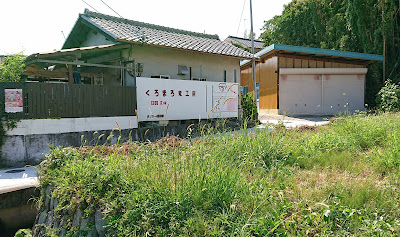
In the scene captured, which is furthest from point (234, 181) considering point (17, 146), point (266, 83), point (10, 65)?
point (266, 83)

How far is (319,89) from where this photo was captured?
1733 centimetres

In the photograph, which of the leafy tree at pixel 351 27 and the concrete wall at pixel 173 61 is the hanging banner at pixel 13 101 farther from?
the leafy tree at pixel 351 27

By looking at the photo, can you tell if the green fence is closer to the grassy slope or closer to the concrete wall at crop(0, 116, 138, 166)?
the concrete wall at crop(0, 116, 138, 166)

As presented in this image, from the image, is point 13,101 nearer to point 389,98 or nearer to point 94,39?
point 94,39

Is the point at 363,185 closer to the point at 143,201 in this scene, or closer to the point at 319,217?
the point at 319,217

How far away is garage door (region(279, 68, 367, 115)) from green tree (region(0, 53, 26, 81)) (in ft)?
42.3

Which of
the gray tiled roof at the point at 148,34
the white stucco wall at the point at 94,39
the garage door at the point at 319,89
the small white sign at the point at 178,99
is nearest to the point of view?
the small white sign at the point at 178,99

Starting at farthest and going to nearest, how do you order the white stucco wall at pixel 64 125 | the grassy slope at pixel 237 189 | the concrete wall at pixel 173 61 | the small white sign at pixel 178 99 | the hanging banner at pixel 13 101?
the concrete wall at pixel 173 61, the small white sign at pixel 178 99, the white stucco wall at pixel 64 125, the hanging banner at pixel 13 101, the grassy slope at pixel 237 189

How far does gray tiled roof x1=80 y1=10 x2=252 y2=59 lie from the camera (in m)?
11.0

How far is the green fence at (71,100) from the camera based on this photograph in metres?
8.35

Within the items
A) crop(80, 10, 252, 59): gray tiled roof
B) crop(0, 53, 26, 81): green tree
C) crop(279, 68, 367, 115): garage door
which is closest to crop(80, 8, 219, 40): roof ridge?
crop(80, 10, 252, 59): gray tiled roof

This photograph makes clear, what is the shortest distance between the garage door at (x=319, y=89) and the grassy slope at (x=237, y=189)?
478 inches

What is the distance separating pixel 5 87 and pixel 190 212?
7.53 m

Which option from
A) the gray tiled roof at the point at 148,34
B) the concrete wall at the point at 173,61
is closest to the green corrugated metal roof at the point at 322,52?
the gray tiled roof at the point at 148,34
